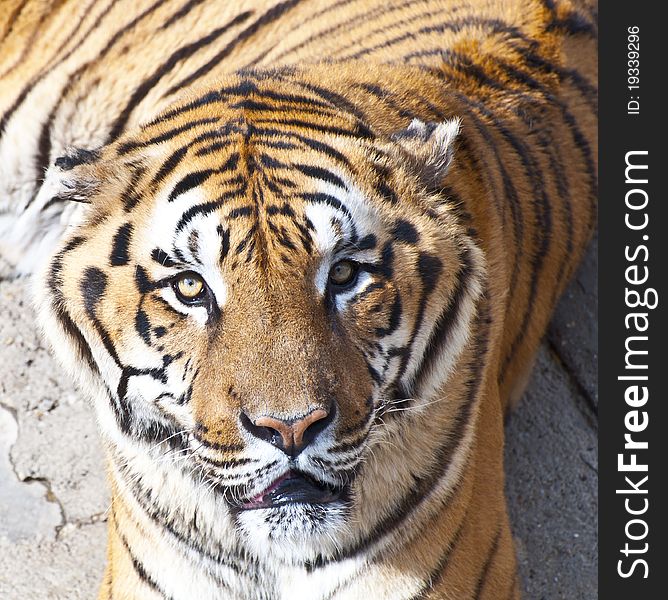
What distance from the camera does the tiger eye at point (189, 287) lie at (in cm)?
165

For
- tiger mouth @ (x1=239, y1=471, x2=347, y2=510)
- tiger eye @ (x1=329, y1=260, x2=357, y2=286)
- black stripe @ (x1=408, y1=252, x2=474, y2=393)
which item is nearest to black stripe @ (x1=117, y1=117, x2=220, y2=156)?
tiger eye @ (x1=329, y1=260, x2=357, y2=286)

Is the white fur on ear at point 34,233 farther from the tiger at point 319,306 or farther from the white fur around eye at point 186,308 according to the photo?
the white fur around eye at point 186,308

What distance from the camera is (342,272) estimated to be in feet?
5.51

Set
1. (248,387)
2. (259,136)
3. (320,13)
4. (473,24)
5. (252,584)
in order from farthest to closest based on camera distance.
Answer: (320,13) → (473,24) → (252,584) → (259,136) → (248,387)

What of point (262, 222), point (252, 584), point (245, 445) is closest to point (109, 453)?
point (252, 584)

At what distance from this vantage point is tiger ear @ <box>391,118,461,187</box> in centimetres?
182

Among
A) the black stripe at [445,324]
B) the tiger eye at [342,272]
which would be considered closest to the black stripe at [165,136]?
the tiger eye at [342,272]

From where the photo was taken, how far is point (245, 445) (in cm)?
162

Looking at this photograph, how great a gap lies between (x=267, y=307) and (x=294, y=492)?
29 cm

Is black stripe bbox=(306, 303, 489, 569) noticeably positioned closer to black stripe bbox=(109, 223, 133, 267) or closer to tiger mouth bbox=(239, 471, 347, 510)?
tiger mouth bbox=(239, 471, 347, 510)

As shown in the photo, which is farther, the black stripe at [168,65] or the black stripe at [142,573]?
the black stripe at [168,65]

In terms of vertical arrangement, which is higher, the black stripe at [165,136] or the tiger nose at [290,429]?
the black stripe at [165,136]
